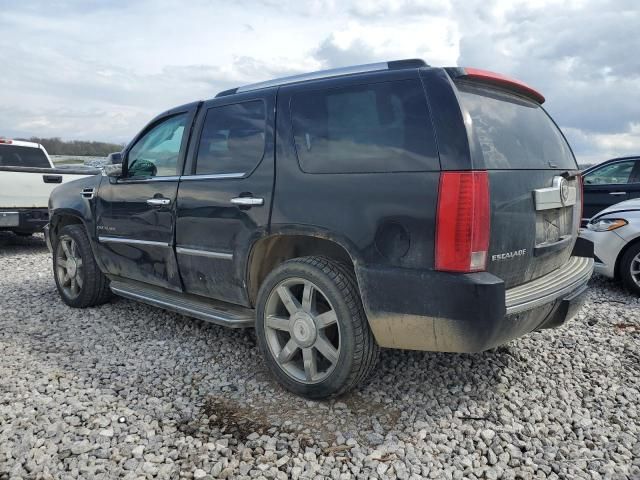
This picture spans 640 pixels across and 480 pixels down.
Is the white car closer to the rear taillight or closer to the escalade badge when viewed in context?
the escalade badge

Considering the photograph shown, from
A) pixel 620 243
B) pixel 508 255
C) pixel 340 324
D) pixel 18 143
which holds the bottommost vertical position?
pixel 340 324

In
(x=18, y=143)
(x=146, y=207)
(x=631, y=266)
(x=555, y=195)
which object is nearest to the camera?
(x=555, y=195)

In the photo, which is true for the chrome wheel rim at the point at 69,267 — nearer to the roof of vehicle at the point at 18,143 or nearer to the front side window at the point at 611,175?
the roof of vehicle at the point at 18,143

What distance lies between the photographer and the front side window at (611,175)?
7836mm

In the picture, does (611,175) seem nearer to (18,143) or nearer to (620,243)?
(620,243)

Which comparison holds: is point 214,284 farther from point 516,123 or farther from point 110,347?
point 516,123

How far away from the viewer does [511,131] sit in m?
2.98

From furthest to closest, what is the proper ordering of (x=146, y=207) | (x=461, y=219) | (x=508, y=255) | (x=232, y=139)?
1. (x=146, y=207)
2. (x=232, y=139)
3. (x=508, y=255)
4. (x=461, y=219)

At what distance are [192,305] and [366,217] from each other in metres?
1.69

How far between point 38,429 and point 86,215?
2.50 metres

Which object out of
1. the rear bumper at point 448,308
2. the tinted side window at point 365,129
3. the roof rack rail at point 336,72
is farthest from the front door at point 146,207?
the rear bumper at point 448,308

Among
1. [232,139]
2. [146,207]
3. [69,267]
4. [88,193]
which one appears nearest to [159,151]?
[146,207]

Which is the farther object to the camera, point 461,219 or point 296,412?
point 296,412

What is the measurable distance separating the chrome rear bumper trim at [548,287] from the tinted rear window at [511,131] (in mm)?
681
